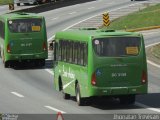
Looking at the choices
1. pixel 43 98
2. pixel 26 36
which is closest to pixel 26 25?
pixel 26 36

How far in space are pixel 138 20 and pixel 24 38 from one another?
24926 millimetres

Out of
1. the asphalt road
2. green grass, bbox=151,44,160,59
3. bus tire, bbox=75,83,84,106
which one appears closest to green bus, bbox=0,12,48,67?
the asphalt road

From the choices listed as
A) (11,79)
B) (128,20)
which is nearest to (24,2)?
(128,20)

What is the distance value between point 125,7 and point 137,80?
53.2 meters

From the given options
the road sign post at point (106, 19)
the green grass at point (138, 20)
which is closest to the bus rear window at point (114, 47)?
the road sign post at point (106, 19)

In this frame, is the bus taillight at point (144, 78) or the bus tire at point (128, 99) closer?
the bus taillight at point (144, 78)

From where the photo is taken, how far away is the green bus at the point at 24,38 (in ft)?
128

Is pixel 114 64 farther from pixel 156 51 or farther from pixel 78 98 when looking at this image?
pixel 156 51

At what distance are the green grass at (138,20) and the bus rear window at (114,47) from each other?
35882 mm

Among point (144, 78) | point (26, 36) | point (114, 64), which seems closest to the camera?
point (114, 64)

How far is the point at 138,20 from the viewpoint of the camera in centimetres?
6281

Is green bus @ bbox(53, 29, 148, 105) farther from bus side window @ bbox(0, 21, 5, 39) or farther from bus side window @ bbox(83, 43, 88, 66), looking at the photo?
bus side window @ bbox(0, 21, 5, 39)

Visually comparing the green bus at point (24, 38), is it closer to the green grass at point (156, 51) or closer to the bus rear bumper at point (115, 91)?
the green grass at point (156, 51)

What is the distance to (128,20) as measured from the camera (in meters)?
63.6
